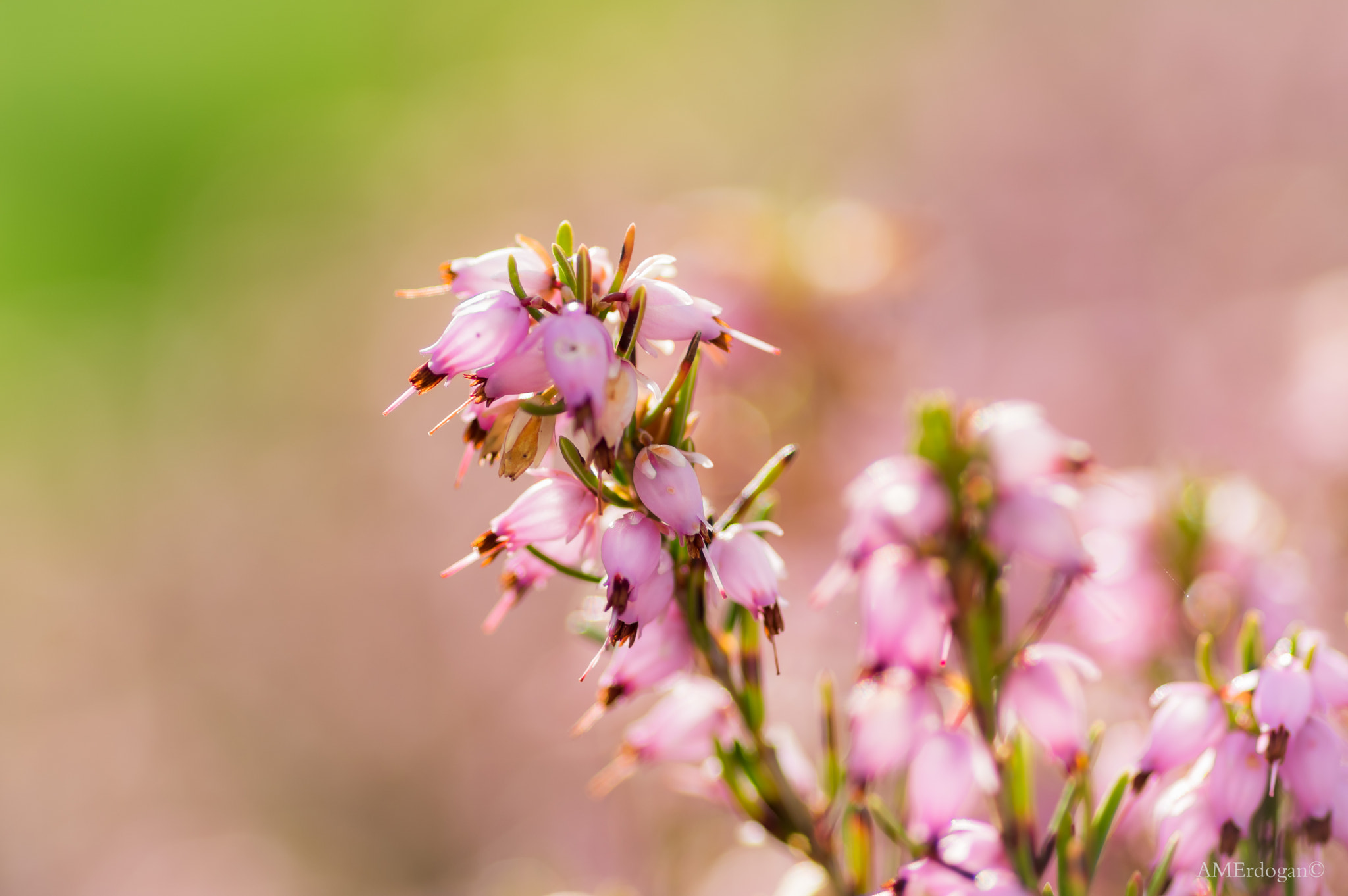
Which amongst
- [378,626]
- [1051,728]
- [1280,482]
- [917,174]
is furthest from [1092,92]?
[1051,728]

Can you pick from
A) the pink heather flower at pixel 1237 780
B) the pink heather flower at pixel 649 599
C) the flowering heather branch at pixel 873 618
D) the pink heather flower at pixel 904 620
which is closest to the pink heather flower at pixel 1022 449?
the flowering heather branch at pixel 873 618

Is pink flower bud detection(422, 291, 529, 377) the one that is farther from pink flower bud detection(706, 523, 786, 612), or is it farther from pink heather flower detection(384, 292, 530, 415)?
pink flower bud detection(706, 523, 786, 612)

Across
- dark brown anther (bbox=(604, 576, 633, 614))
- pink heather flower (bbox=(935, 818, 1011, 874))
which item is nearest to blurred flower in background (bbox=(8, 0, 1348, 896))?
pink heather flower (bbox=(935, 818, 1011, 874))

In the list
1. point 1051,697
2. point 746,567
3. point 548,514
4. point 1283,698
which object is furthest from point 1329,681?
point 548,514

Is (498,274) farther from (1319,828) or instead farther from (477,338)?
(1319,828)

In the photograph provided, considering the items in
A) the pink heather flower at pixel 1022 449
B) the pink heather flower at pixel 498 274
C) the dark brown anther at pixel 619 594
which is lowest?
the dark brown anther at pixel 619 594

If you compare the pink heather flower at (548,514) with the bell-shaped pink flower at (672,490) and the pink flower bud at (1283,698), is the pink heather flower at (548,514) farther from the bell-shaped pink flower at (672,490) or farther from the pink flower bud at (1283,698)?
the pink flower bud at (1283,698)

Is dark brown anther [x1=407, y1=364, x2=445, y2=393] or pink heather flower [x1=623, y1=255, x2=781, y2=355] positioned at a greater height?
pink heather flower [x1=623, y1=255, x2=781, y2=355]
